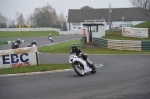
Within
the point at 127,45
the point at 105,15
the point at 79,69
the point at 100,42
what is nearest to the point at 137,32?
the point at 100,42

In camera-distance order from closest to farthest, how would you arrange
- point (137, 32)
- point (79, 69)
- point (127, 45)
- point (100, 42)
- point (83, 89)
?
A: 1. point (83, 89)
2. point (79, 69)
3. point (127, 45)
4. point (100, 42)
5. point (137, 32)

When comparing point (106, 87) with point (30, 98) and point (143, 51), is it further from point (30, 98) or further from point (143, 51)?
point (143, 51)

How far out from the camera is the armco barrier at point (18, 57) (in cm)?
1609

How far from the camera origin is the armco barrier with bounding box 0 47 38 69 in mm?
16094

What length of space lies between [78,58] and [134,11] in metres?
74.6

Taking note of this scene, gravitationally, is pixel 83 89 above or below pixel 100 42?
below

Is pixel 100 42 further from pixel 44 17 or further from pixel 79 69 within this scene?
pixel 44 17

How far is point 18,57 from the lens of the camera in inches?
648

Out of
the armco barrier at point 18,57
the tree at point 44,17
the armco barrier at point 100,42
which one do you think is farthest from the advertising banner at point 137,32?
the tree at point 44,17

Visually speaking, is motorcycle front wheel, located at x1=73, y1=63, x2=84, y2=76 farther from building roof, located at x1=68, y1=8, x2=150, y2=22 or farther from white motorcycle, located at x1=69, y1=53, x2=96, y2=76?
building roof, located at x1=68, y1=8, x2=150, y2=22

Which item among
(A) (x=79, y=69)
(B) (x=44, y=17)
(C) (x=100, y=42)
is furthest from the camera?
(B) (x=44, y=17)

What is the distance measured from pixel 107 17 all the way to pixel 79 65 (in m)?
75.2

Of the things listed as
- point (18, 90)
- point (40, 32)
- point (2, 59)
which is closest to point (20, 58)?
point (2, 59)

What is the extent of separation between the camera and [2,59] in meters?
16.1
